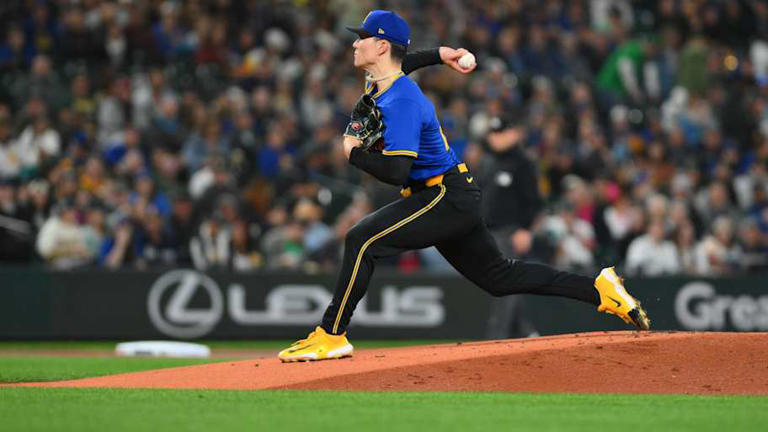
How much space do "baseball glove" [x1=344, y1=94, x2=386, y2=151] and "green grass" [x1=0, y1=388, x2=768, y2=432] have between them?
1.59 metres

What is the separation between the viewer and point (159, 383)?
816 cm

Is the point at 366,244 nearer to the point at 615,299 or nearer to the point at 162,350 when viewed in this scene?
the point at 615,299

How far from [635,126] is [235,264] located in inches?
308

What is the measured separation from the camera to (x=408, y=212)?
8.19 meters

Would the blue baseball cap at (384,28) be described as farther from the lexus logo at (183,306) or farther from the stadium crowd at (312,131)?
the lexus logo at (183,306)

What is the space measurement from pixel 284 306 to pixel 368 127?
7836 millimetres

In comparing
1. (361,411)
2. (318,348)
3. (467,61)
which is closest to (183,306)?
(318,348)

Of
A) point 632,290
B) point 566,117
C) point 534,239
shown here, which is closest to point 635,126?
point 566,117

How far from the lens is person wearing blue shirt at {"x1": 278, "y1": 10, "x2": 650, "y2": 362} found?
7.95 meters

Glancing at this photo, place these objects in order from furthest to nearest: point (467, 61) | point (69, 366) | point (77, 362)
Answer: point (77, 362), point (69, 366), point (467, 61)

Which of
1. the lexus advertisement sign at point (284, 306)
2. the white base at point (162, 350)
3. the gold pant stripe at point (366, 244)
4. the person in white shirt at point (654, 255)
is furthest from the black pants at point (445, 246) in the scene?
the person in white shirt at point (654, 255)

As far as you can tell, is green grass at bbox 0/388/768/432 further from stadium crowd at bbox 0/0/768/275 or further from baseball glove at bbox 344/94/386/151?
stadium crowd at bbox 0/0/768/275

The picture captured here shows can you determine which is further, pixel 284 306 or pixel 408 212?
pixel 284 306

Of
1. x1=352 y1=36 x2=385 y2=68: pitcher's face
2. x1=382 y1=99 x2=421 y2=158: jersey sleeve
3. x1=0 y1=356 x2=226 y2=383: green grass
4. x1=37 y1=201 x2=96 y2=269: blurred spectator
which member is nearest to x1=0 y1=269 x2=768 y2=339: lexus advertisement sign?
x1=37 y1=201 x2=96 y2=269: blurred spectator
